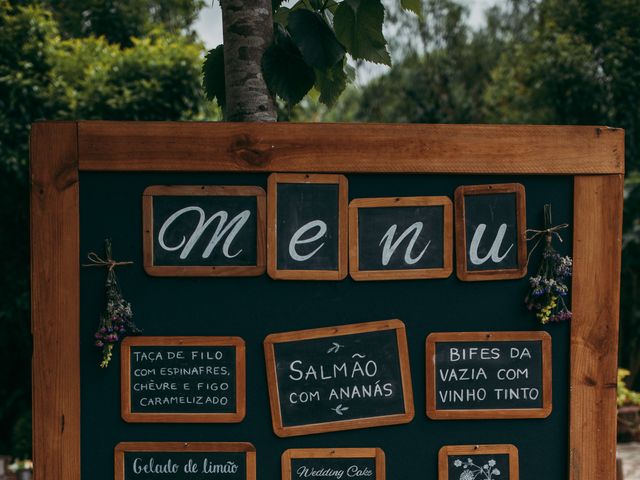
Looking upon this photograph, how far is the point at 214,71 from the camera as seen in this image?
274cm

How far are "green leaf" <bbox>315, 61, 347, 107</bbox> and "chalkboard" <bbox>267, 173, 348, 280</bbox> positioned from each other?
0.48m

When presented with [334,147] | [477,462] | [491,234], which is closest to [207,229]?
[334,147]

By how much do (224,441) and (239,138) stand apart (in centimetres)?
92

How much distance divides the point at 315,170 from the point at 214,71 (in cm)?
67

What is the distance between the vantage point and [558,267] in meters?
2.35

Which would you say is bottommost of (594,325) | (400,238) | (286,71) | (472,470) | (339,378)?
(472,470)

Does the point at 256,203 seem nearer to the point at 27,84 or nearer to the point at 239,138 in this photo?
the point at 239,138

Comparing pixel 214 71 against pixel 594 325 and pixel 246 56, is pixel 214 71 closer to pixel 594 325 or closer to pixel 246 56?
pixel 246 56

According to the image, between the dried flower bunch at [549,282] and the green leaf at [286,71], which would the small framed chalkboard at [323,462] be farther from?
the green leaf at [286,71]

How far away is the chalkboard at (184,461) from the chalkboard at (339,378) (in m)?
0.14

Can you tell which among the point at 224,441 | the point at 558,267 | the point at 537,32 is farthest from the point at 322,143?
the point at 537,32

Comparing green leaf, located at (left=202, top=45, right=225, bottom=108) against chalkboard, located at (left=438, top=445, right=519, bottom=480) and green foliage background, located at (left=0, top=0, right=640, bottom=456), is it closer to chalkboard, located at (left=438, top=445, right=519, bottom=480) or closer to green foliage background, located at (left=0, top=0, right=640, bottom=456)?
green foliage background, located at (left=0, top=0, right=640, bottom=456)

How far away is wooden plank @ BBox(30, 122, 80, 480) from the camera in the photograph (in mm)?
2303

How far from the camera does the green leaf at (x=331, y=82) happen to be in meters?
2.70
